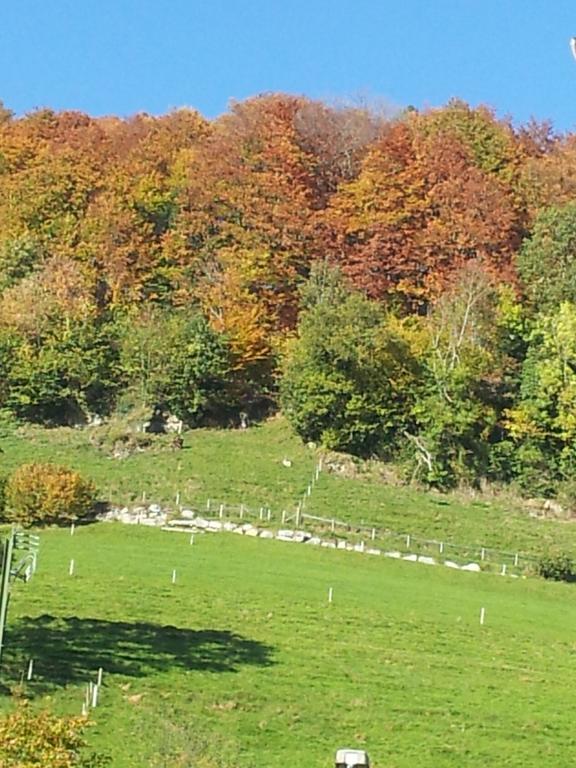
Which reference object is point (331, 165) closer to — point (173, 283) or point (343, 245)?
point (343, 245)

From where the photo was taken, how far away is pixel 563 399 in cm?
5231

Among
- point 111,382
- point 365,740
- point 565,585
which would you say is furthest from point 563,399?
point 365,740

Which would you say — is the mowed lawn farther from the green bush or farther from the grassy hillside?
the grassy hillside

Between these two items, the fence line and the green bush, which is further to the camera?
the fence line

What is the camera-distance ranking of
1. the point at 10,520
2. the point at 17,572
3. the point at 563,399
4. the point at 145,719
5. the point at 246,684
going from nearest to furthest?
the point at 17,572 → the point at 145,719 → the point at 246,684 → the point at 10,520 → the point at 563,399

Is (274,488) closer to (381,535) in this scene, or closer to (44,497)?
(381,535)

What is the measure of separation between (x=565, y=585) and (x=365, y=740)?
63.5ft

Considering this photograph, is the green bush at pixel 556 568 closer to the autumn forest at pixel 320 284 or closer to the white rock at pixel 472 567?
the white rock at pixel 472 567

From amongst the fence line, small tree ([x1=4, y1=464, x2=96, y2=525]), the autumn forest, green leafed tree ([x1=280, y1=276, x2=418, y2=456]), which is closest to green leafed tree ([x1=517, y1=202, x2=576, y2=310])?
the autumn forest

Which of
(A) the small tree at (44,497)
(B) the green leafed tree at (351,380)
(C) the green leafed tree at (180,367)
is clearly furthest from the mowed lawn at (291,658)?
(C) the green leafed tree at (180,367)

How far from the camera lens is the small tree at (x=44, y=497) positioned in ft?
138

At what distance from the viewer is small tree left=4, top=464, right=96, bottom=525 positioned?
4200cm

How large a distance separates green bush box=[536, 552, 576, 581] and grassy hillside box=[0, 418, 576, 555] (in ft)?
7.09

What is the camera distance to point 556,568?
39562 mm
